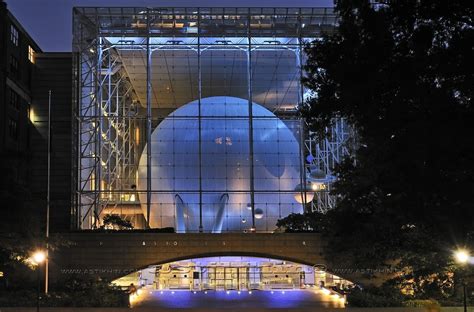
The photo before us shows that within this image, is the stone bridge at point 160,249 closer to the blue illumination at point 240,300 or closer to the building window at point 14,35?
the blue illumination at point 240,300

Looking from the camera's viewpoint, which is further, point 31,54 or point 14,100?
point 31,54

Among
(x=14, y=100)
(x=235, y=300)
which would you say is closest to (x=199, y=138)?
(x=235, y=300)

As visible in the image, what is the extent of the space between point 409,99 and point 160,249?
24.1 metres

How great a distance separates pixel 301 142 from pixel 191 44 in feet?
39.3

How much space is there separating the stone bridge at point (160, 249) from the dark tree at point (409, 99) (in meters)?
18.4

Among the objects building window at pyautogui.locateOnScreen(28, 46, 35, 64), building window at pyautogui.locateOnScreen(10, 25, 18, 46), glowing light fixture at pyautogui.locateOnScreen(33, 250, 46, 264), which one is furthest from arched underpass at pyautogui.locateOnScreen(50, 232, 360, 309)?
building window at pyautogui.locateOnScreen(28, 46, 35, 64)

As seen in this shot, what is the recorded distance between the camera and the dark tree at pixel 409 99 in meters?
14.1

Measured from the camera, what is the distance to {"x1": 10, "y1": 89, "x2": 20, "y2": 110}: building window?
50594 millimetres

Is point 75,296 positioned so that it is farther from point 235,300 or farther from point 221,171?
point 221,171

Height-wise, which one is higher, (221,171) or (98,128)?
(98,128)

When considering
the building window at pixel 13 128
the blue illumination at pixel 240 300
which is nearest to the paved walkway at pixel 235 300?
the blue illumination at pixel 240 300

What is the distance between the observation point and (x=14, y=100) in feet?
169

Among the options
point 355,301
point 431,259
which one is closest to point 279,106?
point 355,301

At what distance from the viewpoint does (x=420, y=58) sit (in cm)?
1426
